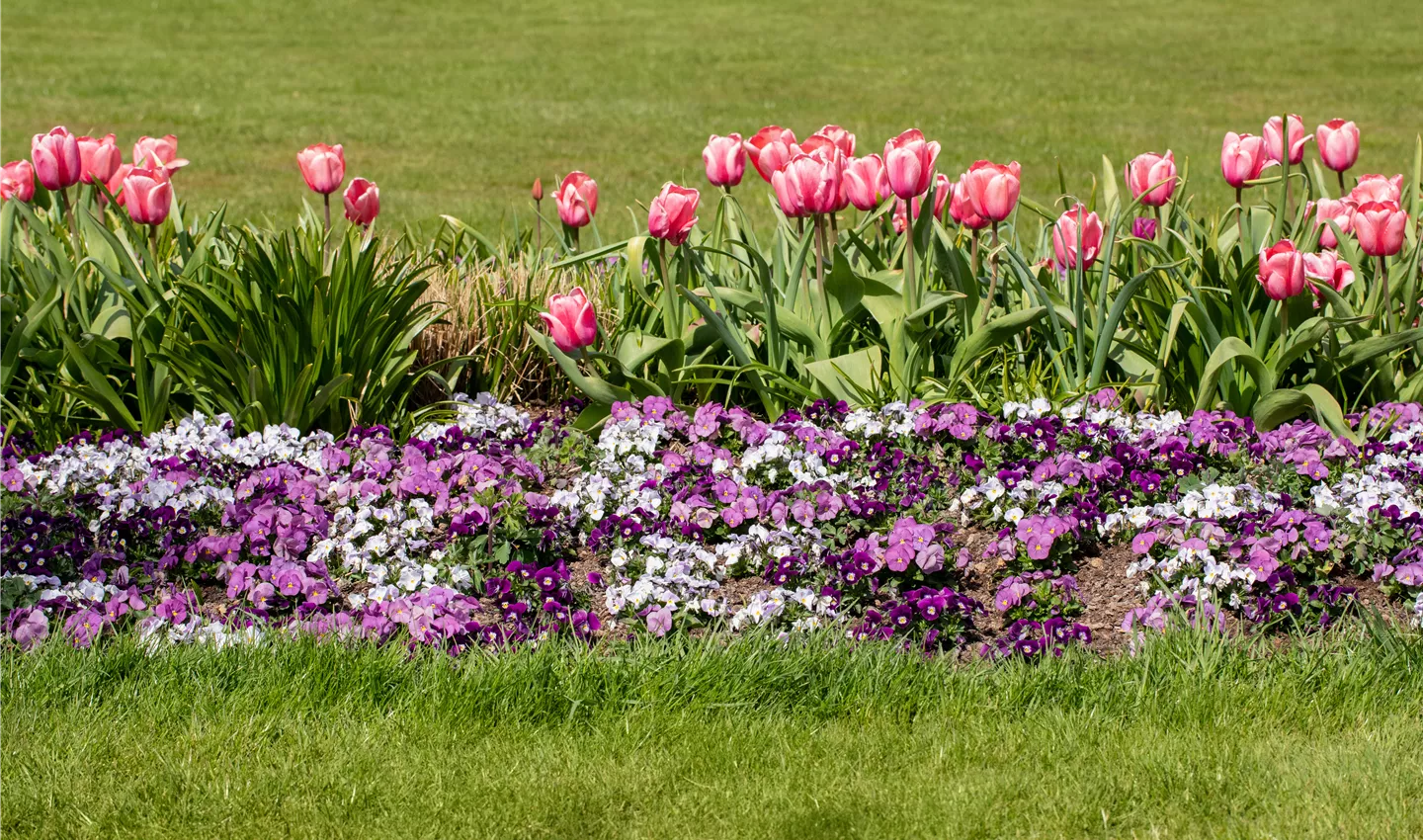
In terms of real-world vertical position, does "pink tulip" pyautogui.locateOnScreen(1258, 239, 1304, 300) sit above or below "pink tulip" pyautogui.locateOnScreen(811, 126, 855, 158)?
below

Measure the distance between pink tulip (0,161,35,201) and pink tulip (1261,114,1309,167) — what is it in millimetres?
3942

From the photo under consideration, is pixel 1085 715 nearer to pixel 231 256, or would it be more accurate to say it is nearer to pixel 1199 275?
pixel 1199 275

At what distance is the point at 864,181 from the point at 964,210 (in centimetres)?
40

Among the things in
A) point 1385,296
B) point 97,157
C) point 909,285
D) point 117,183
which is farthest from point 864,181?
point 117,183

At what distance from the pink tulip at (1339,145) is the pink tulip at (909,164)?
1.34 m

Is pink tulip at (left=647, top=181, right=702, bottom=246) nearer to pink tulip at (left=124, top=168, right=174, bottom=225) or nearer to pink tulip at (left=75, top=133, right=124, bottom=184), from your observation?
pink tulip at (left=124, top=168, right=174, bottom=225)

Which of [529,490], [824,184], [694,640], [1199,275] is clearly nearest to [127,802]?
[694,640]

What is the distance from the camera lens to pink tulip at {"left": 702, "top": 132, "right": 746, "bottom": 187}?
4.30 meters

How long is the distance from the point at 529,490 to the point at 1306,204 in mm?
2575

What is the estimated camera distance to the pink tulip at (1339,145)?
4.38 metres

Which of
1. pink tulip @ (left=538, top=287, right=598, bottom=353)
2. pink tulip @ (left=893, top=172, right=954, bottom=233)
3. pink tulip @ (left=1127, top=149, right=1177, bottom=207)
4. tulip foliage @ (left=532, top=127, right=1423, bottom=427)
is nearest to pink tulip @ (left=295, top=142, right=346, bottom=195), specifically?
tulip foliage @ (left=532, top=127, right=1423, bottom=427)

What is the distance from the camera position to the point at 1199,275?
4.39 metres

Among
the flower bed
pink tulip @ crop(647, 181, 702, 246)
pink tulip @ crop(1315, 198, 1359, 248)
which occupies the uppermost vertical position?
pink tulip @ crop(647, 181, 702, 246)

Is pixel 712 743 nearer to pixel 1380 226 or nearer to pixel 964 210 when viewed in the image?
pixel 964 210
